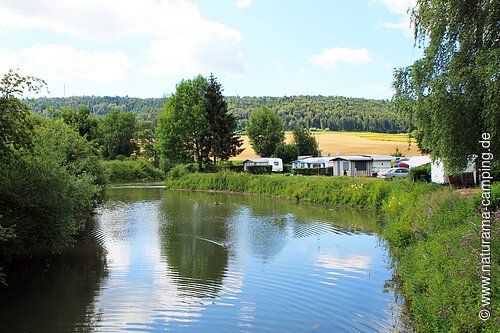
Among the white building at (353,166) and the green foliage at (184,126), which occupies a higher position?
the green foliage at (184,126)

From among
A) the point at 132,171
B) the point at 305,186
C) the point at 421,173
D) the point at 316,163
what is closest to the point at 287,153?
the point at 316,163

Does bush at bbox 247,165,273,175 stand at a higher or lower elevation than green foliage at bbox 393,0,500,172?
lower

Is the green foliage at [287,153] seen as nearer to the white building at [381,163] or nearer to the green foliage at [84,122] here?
the white building at [381,163]

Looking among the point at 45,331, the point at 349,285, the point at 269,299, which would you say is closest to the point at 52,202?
the point at 45,331

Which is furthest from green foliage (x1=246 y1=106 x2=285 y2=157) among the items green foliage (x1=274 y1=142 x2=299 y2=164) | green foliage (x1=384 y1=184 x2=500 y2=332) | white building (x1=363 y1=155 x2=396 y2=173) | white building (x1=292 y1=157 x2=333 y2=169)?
green foliage (x1=384 y1=184 x2=500 y2=332)

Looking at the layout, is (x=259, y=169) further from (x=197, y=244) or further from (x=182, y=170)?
(x=197, y=244)

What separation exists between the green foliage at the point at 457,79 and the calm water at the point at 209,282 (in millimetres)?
4449

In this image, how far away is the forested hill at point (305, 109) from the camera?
420ft

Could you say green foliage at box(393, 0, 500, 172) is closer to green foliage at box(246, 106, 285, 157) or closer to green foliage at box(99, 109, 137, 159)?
green foliage at box(246, 106, 285, 157)

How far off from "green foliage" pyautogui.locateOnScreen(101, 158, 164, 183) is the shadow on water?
49.6 m

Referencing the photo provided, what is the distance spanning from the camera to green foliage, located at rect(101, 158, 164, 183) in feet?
220

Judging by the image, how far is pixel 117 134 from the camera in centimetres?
7825

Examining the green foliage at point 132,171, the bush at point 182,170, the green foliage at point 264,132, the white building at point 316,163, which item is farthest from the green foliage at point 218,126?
the green foliage at point 264,132

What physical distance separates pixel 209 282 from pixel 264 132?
228 feet
